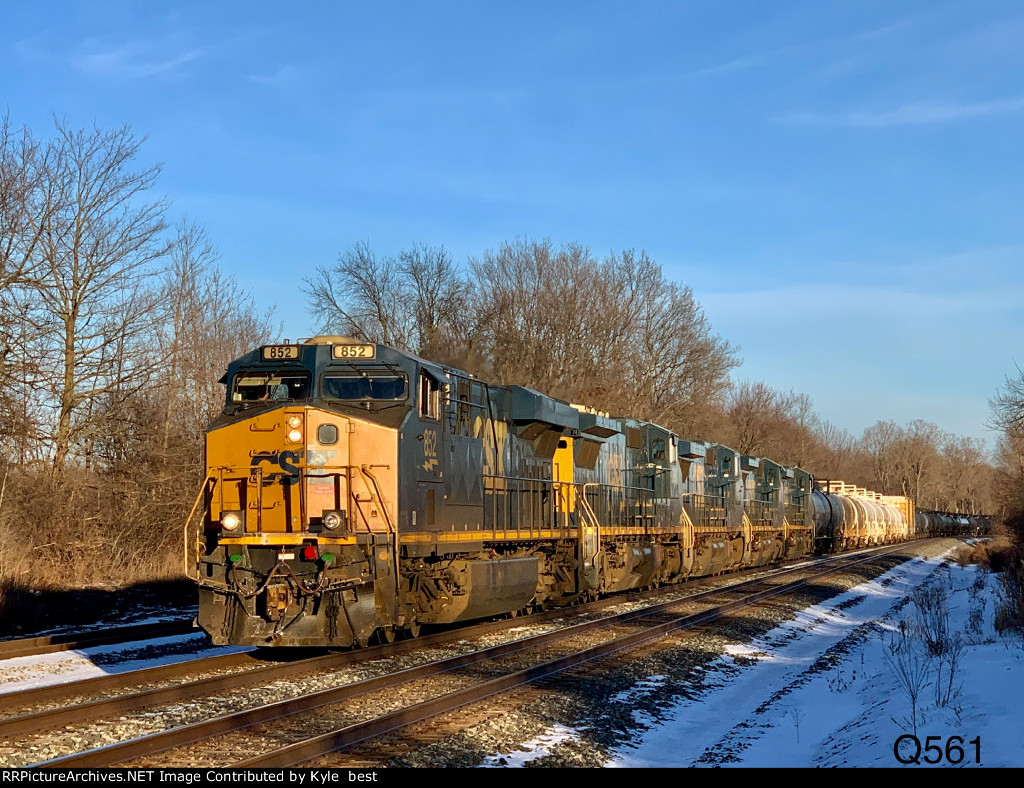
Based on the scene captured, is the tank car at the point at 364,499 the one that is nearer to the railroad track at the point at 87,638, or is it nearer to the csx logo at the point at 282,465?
the csx logo at the point at 282,465

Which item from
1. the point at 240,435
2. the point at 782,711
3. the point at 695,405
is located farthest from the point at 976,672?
the point at 695,405

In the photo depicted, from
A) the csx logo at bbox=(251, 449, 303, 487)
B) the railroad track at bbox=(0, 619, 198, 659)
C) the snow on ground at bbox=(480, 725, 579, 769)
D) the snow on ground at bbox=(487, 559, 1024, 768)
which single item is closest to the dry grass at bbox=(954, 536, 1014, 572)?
the snow on ground at bbox=(487, 559, 1024, 768)

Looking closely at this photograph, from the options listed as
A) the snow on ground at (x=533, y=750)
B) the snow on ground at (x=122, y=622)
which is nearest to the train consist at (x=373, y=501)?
the snow on ground at (x=533, y=750)

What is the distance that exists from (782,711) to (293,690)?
16.6ft

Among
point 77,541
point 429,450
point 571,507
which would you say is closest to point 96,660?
point 429,450

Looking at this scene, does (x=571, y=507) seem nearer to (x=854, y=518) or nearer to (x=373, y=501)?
(x=373, y=501)

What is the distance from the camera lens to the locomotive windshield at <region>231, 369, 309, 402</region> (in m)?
12.4

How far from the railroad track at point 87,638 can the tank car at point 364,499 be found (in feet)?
6.31

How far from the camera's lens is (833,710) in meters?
10.6

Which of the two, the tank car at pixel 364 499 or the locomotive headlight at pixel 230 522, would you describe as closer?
the tank car at pixel 364 499

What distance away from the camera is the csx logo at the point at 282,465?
464 inches

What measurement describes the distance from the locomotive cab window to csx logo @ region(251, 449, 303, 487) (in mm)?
1702
